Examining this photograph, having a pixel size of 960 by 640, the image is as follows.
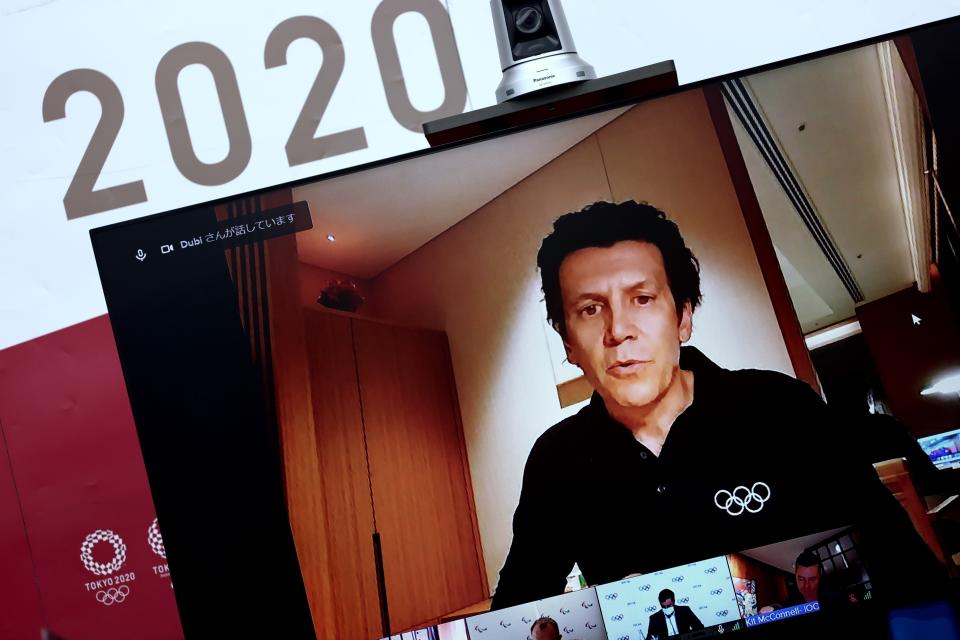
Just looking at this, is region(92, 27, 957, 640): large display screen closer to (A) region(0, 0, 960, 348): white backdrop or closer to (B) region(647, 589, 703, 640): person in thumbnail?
(B) region(647, 589, 703, 640): person in thumbnail

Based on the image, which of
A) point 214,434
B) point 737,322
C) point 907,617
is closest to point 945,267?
point 737,322

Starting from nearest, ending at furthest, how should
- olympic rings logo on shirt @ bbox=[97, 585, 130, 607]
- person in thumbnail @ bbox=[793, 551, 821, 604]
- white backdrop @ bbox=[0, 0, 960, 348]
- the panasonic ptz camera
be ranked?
1. person in thumbnail @ bbox=[793, 551, 821, 604]
2. the panasonic ptz camera
3. olympic rings logo on shirt @ bbox=[97, 585, 130, 607]
4. white backdrop @ bbox=[0, 0, 960, 348]

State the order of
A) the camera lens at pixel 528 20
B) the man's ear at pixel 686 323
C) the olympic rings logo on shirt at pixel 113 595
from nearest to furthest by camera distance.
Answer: the man's ear at pixel 686 323, the camera lens at pixel 528 20, the olympic rings logo on shirt at pixel 113 595

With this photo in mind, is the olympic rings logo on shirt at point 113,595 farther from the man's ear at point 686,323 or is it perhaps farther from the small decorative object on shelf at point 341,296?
the man's ear at point 686,323

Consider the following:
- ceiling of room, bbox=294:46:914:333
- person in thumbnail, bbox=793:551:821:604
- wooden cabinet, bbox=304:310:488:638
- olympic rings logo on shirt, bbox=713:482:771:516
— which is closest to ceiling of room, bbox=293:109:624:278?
ceiling of room, bbox=294:46:914:333

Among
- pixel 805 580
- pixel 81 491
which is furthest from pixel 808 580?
pixel 81 491

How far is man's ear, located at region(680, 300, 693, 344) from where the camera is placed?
4.38 ft

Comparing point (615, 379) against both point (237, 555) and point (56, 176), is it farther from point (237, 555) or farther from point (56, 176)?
→ point (56, 176)

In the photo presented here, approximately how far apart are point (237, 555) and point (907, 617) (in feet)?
3.35

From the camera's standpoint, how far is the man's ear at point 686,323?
133cm

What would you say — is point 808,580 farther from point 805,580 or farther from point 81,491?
point 81,491

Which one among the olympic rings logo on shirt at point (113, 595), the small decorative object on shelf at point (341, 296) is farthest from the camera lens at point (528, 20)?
the olympic rings logo on shirt at point (113, 595)

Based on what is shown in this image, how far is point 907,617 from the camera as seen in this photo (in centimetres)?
122

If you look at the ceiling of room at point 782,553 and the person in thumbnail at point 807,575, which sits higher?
the ceiling of room at point 782,553
